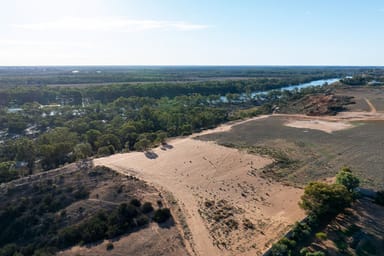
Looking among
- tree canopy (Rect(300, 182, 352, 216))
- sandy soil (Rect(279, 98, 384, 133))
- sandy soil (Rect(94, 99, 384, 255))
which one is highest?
tree canopy (Rect(300, 182, 352, 216))

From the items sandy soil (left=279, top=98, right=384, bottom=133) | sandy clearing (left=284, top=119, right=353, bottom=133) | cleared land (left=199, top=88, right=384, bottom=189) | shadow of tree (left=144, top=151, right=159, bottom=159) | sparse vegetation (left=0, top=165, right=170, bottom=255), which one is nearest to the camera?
sparse vegetation (left=0, top=165, right=170, bottom=255)

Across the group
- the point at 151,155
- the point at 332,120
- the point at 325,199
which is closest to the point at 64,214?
the point at 151,155

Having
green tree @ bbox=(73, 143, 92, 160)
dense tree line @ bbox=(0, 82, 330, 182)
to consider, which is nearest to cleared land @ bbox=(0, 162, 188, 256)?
green tree @ bbox=(73, 143, 92, 160)

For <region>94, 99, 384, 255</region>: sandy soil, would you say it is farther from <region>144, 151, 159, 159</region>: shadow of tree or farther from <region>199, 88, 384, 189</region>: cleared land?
<region>199, 88, 384, 189</region>: cleared land

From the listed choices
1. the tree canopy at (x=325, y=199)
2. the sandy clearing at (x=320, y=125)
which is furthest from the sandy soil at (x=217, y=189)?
the sandy clearing at (x=320, y=125)

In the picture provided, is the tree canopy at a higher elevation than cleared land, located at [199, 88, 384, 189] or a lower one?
higher

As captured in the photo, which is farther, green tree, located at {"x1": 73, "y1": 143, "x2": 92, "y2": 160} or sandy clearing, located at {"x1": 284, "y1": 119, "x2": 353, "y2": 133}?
sandy clearing, located at {"x1": 284, "y1": 119, "x2": 353, "y2": 133}

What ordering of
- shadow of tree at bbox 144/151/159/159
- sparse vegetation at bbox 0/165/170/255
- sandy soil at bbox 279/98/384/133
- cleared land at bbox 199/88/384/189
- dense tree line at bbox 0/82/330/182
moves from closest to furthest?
sparse vegetation at bbox 0/165/170/255
cleared land at bbox 199/88/384/189
dense tree line at bbox 0/82/330/182
shadow of tree at bbox 144/151/159/159
sandy soil at bbox 279/98/384/133

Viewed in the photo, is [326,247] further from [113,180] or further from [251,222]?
[113,180]
